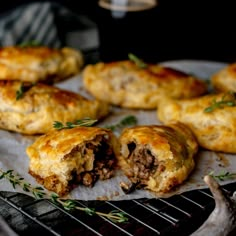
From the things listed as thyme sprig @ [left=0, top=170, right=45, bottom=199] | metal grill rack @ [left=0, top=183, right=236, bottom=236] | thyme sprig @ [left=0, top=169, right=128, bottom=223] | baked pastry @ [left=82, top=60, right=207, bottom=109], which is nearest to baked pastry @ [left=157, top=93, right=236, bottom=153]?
baked pastry @ [left=82, top=60, right=207, bottom=109]

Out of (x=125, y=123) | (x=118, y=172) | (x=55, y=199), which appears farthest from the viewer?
(x=125, y=123)

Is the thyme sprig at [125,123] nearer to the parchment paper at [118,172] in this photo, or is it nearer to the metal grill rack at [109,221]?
the parchment paper at [118,172]

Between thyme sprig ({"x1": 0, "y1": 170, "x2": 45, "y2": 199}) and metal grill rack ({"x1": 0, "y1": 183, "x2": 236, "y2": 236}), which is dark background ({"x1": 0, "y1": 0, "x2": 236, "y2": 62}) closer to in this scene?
metal grill rack ({"x1": 0, "y1": 183, "x2": 236, "y2": 236})

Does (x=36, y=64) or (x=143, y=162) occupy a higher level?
(x=36, y=64)

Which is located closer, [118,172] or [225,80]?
[118,172]

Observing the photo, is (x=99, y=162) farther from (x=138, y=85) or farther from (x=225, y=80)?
(x=225, y=80)

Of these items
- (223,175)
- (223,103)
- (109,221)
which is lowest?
(109,221)

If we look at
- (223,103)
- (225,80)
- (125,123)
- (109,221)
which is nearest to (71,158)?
(109,221)
